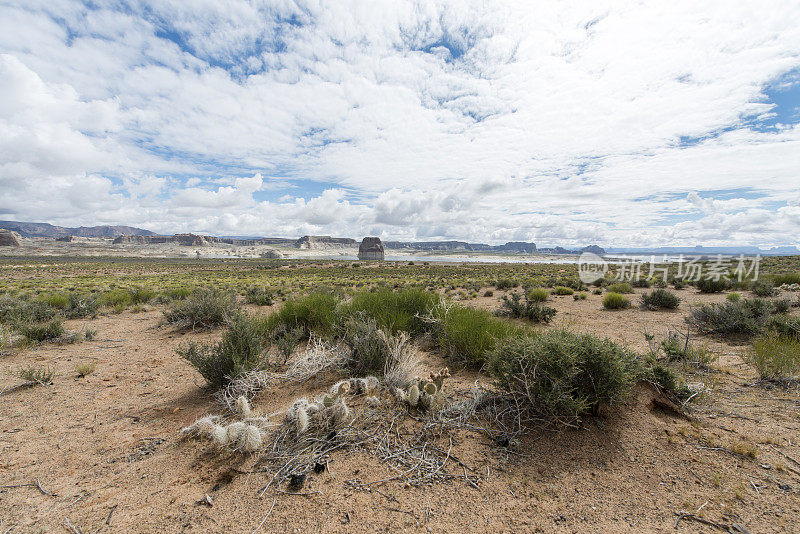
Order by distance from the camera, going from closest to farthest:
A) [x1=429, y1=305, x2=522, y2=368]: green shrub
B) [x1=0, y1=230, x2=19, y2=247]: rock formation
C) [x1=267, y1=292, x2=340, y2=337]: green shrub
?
1. [x1=429, y1=305, x2=522, y2=368]: green shrub
2. [x1=267, y1=292, x2=340, y2=337]: green shrub
3. [x1=0, y1=230, x2=19, y2=247]: rock formation

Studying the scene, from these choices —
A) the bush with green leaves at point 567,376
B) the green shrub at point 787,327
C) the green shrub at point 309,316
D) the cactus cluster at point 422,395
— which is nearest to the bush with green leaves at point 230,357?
the green shrub at point 309,316

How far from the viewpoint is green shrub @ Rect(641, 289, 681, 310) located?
38.0 ft

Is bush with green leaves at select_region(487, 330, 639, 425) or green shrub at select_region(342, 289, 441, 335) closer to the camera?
bush with green leaves at select_region(487, 330, 639, 425)

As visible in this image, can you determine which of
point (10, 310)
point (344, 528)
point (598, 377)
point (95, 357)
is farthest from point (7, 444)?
point (10, 310)

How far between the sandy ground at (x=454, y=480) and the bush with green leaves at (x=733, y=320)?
4.07 metres

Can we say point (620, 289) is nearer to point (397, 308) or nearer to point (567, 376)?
point (397, 308)

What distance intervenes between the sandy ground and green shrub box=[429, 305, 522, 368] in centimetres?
208

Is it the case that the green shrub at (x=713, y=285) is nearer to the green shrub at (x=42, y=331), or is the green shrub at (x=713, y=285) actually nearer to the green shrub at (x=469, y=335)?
the green shrub at (x=469, y=335)

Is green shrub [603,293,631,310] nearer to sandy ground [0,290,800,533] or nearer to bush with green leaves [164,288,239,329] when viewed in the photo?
sandy ground [0,290,800,533]

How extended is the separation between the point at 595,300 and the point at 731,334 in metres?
7.48

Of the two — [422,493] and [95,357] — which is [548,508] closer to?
[422,493]

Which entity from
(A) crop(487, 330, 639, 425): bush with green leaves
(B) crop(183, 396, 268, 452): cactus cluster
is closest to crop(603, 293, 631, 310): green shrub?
(A) crop(487, 330, 639, 425): bush with green leaves

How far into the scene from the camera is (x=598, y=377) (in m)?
3.59

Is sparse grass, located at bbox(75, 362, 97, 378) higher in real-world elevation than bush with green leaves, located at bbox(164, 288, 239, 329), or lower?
lower
